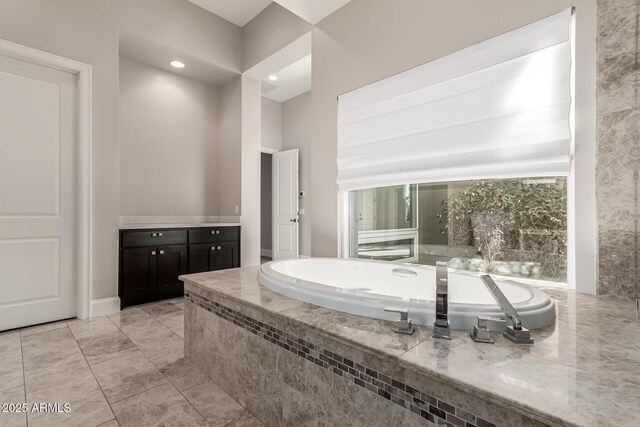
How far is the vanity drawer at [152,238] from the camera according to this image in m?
2.96

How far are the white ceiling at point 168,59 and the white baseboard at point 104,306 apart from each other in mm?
2595

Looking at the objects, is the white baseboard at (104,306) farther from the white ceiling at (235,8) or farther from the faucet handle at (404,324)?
the white ceiling at (235,8)

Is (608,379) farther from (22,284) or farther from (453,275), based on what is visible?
(22,284)

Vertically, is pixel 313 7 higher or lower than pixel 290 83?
lower

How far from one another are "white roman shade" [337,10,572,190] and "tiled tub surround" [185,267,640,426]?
0.85 metres

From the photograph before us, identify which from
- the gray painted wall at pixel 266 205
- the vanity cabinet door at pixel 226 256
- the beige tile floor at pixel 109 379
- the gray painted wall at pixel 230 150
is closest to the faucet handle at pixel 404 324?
the beige tile floor at pixel 109 379

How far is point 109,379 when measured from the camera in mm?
1692

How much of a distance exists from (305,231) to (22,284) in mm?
3566

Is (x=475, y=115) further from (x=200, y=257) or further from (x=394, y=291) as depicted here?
(x=200, y=257)

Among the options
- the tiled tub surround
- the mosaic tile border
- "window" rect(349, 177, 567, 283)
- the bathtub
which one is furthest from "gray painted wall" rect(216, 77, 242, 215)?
the mosaic tile border

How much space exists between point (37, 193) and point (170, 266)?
1.28m

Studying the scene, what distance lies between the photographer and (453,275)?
1824 mm

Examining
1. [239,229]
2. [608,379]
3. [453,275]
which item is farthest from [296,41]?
[608,379]

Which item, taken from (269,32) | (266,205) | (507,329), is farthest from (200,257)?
(266,205)
